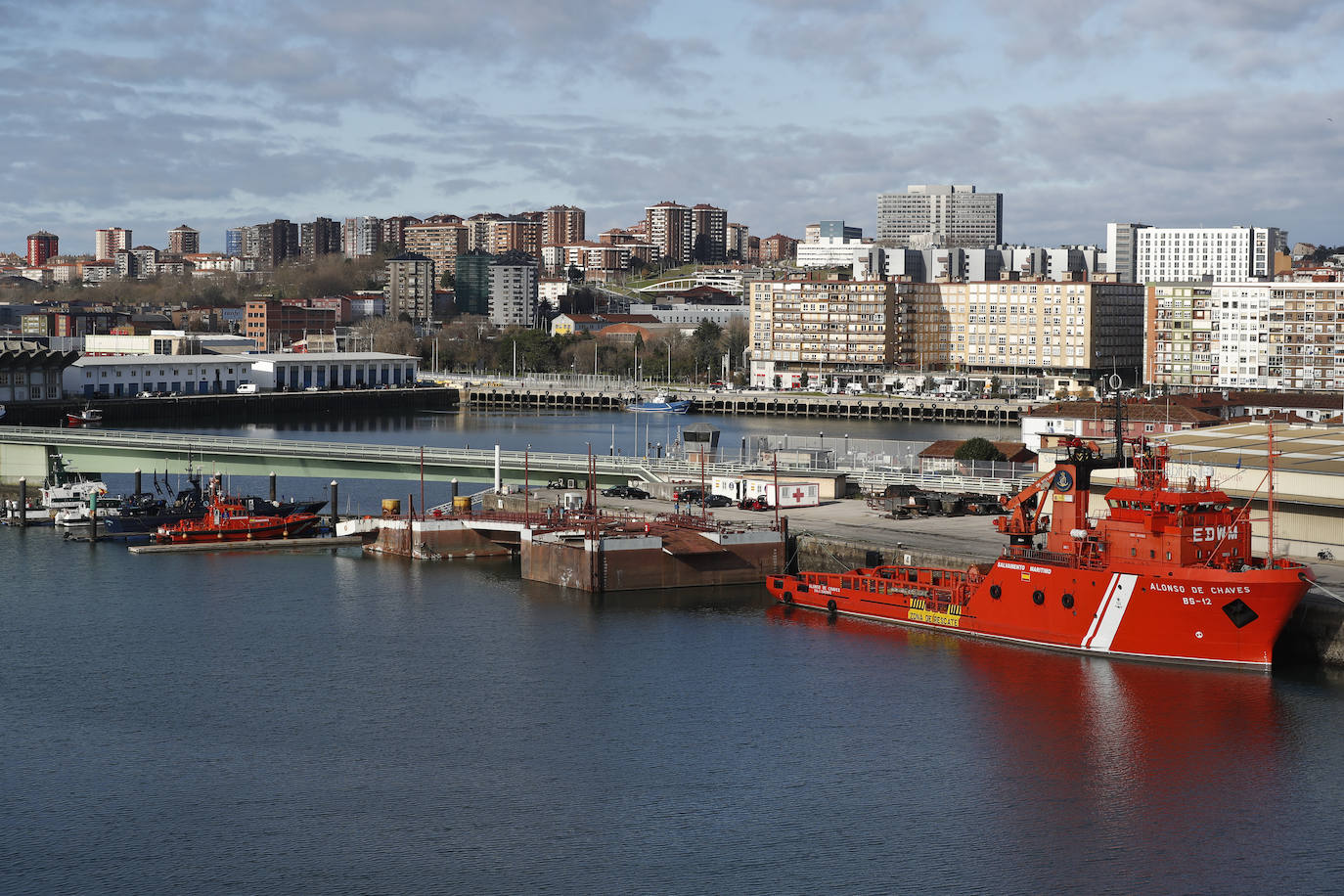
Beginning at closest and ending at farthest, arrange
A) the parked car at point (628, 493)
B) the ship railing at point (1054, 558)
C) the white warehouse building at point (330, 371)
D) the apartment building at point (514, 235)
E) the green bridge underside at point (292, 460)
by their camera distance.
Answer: the ship railing at point (1054, 558)
the parked car at point (628, 493)
the green bridge underside at point (292, 460)
the white warehouse building at point (330, 371)
the apartment building at point (514, 235)

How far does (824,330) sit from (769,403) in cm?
1348

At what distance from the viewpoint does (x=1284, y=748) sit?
59.4ft

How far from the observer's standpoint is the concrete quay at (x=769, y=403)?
2923 inches

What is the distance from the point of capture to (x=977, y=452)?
3781 cm

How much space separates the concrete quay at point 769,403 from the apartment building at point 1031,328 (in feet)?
36.1

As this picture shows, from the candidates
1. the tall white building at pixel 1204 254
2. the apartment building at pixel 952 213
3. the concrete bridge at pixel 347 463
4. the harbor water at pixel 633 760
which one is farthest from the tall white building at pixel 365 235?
the harbor water at pixel 633 760

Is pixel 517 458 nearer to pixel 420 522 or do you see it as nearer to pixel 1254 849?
pixel 420 522

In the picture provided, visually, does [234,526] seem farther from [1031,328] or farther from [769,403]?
[1031,328]

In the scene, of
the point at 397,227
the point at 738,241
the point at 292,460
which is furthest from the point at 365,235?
the point at 292,460

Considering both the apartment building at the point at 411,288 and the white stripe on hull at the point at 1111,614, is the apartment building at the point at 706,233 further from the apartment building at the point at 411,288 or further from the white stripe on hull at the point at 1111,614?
the white stripe on hull at the point at 1111,614

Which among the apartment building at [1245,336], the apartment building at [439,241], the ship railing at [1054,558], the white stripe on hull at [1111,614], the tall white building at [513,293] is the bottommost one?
the white stripe on hull at [1111,614]

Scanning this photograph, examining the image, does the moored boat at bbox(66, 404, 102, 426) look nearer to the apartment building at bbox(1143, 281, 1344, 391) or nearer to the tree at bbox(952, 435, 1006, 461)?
the tree at bbox(952, 435, 1006, 461)

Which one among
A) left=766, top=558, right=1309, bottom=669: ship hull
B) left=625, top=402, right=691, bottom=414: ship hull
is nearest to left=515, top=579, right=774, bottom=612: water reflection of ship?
left=766, top=558, right=1309, bottom=669: ship hull

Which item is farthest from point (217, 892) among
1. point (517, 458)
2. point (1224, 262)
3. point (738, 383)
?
point (1224, 262)
